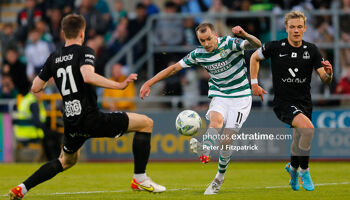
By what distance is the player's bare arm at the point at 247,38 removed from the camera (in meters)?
9.12

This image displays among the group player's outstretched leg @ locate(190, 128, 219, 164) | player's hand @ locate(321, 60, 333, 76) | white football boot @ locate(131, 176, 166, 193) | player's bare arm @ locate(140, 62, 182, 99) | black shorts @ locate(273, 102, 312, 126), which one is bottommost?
white football boot @ locate(131, 176, 166, 193)

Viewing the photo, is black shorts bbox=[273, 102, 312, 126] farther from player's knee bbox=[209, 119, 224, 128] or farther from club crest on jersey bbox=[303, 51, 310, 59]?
player's knee bbox=[209, 119, 224, 128]

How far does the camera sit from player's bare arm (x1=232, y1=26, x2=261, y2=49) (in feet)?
29.9

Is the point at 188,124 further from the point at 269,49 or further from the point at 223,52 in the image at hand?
the point at 269,49

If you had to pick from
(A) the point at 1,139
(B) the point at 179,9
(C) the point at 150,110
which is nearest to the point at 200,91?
(C) the point at 150,110

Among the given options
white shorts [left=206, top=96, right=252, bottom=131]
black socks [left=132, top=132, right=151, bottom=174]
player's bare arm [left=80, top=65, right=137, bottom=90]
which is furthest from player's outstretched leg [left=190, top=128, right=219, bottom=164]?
player's bare arm [left=80, top=65, right=137, bottom=90]

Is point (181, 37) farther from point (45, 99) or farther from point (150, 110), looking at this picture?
point (45, 99)

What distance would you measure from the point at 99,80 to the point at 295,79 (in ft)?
9.87

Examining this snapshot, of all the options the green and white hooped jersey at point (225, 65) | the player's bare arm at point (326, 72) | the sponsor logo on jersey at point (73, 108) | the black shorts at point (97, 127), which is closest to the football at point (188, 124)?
the green and white hooped jersey at point (225, 65)

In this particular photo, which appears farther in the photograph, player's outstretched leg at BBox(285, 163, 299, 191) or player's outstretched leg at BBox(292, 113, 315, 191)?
player's outstretched leg at BBox(285, 163, 299, 191)

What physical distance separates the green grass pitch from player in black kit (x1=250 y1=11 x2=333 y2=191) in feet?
1.49

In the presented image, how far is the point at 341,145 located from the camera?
52.2 feet

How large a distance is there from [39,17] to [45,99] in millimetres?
2832

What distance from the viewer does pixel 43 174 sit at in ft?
28.0
